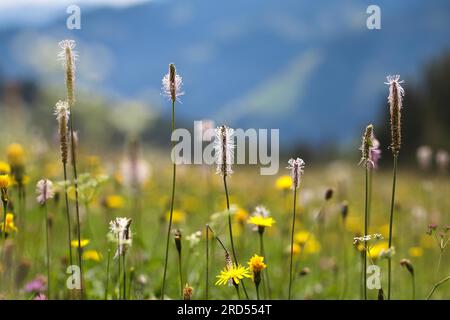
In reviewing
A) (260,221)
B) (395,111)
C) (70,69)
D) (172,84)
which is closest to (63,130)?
(70,69)

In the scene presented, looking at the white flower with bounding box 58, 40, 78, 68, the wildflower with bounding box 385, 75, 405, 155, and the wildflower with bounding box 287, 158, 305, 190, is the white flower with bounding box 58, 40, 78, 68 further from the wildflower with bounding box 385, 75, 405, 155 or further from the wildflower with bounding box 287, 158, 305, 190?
the wildflower with bounding box 385, 75, 405, 155

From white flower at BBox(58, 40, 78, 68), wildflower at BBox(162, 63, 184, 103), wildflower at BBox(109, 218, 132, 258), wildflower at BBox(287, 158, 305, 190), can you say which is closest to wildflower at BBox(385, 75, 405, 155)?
wildflower at BBox(287, 158, 305, 190)

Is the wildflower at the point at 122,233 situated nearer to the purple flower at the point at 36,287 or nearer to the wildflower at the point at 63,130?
the wildflower at the point at 63,130

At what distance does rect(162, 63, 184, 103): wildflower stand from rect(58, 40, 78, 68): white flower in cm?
32

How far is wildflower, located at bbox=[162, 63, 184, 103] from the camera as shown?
1.88m

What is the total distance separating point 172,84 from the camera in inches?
74.2

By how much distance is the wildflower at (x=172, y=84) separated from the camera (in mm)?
1878

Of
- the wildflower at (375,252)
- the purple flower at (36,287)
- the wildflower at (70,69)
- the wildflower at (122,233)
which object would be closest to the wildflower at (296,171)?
the wildflower at (375,252)

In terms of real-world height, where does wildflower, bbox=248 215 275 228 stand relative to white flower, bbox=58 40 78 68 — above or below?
below

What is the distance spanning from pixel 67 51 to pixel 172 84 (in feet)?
1.24
